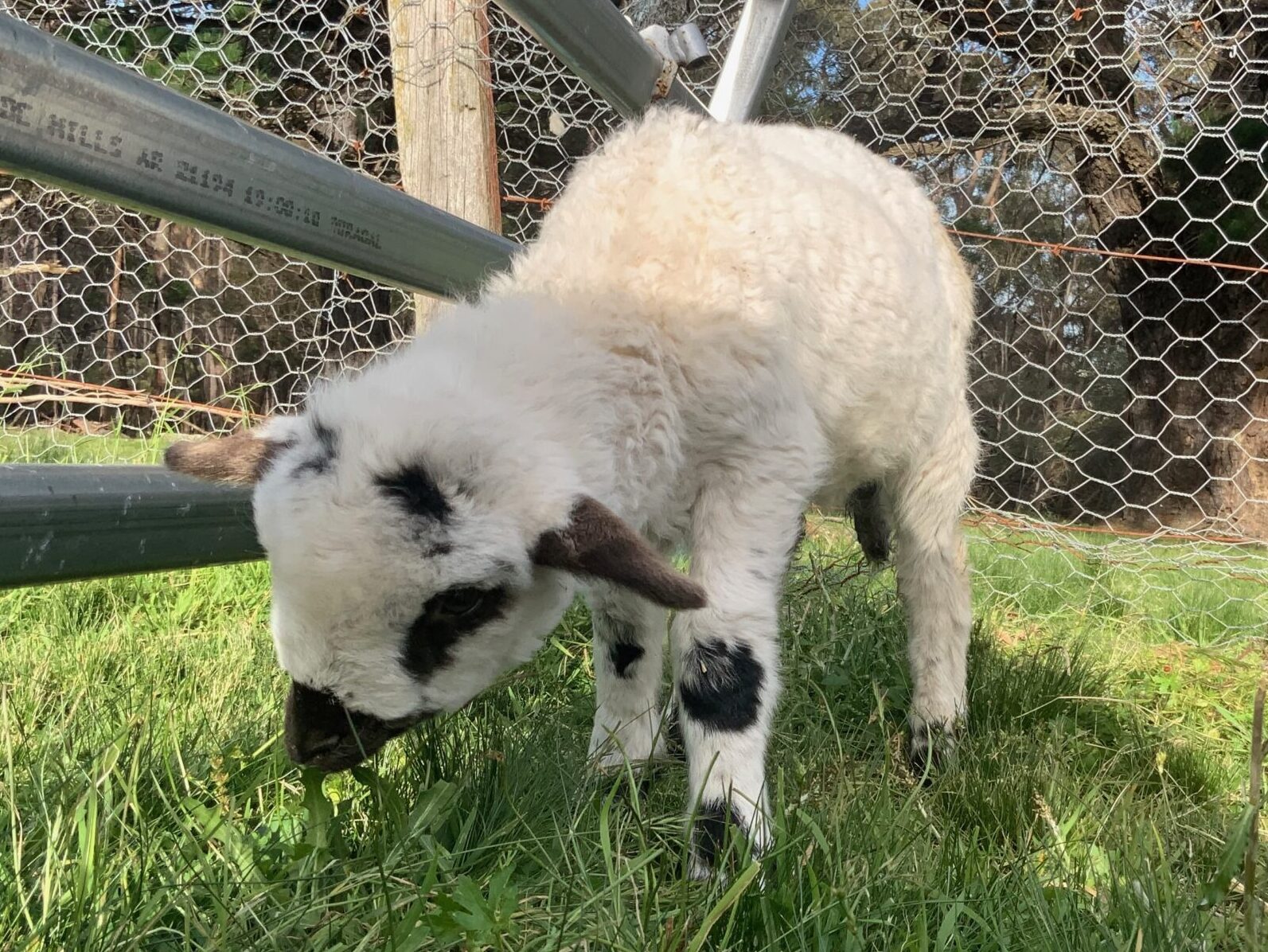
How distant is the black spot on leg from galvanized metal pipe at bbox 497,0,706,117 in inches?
51.7

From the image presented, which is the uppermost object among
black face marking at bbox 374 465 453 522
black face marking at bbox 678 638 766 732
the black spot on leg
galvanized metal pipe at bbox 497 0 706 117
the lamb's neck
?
galvanized metal pipe at bbox 497 0 706 117

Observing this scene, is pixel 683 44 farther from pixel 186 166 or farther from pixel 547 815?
pixel 547 815

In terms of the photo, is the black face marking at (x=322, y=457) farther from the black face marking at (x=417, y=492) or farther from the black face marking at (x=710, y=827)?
the black face marking at (x=710, y=827)

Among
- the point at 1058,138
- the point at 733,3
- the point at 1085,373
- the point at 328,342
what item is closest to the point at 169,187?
the point at 328,342

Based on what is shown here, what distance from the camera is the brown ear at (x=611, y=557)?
138 cm

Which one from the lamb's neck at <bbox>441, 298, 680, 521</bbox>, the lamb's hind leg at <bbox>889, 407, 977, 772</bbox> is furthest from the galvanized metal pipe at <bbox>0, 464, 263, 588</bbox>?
the lamb's hind leg at <bbox>889, 407, 977, 772</bbox>

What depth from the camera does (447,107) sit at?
3.55 meters

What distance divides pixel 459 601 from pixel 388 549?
17 centimetres

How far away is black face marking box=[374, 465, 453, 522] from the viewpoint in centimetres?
160

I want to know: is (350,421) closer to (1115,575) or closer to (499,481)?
(499,481)

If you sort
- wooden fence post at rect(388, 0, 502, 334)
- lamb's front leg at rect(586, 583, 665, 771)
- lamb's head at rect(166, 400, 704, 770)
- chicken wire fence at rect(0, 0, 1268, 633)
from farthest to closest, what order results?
→ chicken wire fence at rect(0, 0, 1268, 633) < wooden fence post at rect(388, 0, 502, 334) < lamb's front leg at rect(586, 583, 665, 771) < lamb's head at rect(166, 400, 704, 770)

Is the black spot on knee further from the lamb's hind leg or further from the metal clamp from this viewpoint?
the metal clamp

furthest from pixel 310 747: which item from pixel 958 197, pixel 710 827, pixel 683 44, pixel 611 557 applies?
pixel 958 197

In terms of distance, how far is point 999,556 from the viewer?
5414mm
